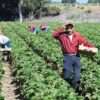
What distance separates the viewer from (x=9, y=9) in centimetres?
7000

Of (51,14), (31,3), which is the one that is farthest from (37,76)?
(51,14)

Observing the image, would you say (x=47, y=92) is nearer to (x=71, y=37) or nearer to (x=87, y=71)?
(x=71, y=37)

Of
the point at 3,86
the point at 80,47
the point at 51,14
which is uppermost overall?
the point at 80,47

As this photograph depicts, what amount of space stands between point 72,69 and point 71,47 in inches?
23.9

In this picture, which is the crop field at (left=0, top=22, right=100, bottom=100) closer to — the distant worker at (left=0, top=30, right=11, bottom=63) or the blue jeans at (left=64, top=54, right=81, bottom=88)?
the blue jeans at (left=64, top=54, right=81, bottom=88)

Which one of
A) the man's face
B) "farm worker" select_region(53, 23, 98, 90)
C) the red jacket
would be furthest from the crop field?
the man's face

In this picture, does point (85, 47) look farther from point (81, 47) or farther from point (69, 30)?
point (69, 30)

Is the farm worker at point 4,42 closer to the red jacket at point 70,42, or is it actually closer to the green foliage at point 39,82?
the green foliage at point 39,82

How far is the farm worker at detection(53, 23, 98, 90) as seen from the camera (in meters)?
10.6

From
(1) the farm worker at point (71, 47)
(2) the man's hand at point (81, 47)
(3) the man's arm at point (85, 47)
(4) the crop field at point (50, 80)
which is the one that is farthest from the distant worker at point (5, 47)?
(2) the man's hand at point (81, 47)

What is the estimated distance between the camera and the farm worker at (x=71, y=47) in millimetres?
10609

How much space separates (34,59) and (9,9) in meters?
56.1

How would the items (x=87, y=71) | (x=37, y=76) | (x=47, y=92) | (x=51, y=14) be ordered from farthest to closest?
(x=51, y=14)
(x=87, y=71)
(x=37, y=76)
(x=47, y=92)

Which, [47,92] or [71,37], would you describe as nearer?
[47,92]
